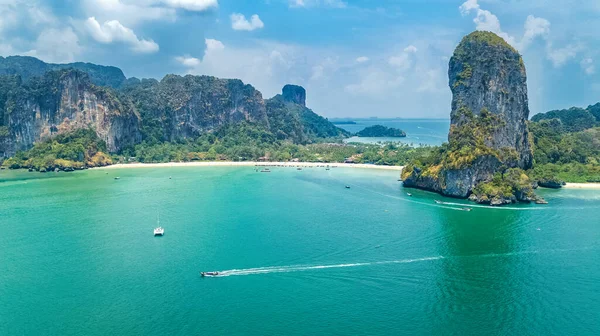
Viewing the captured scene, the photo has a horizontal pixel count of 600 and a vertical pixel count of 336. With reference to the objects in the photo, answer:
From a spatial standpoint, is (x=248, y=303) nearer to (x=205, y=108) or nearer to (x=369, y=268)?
(x=369, y=268)

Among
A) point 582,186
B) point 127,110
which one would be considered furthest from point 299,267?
point 127,110

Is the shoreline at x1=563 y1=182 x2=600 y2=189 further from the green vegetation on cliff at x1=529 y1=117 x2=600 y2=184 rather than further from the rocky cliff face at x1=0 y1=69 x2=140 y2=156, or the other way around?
the rocky cliff face at x1=0 y1=69 x2=140 y2=156

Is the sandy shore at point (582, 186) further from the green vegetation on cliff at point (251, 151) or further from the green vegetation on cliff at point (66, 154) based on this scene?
the green vegetation on cliff at point (66, 154)

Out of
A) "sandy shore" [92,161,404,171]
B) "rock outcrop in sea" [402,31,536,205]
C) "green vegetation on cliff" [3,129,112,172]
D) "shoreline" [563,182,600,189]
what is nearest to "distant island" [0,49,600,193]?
"rock outcrop in sea" [402,31,536,205]

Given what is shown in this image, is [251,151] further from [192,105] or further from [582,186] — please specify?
[582,186]

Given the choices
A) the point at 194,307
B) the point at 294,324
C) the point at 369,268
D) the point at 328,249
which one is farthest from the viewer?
the point at 328,249

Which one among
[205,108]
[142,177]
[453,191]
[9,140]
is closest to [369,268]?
[453,191]

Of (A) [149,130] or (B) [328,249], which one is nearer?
(B) [328,249]

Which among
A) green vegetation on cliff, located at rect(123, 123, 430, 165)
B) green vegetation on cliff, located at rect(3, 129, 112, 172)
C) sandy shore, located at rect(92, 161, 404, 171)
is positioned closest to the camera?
green vegetation on cliff, located at rect(3, 129, 112, 172)
